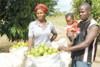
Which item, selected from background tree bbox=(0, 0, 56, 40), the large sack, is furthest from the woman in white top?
background tree bbox=(0, 0, 56, 40)

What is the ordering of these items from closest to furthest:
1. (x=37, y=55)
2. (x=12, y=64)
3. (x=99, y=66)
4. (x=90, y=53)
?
(x=90, y=53)
(x=37, y=55)
(x=12, y=64)
(x=99, y=66)

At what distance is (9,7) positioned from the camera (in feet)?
38.8

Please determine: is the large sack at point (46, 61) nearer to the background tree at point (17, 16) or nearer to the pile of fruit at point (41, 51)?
the pile of fruit at point (41, 51)

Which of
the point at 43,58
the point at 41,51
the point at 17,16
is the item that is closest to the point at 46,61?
the point at 43,58

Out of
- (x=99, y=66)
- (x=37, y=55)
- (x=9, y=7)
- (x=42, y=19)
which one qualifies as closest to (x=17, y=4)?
(x=9, y=7)

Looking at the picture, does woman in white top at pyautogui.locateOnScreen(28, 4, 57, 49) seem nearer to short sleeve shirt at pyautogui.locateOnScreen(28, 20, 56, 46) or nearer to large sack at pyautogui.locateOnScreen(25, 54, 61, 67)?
short sleeve shirt at pyautogui.locateOnScreen(28, 20, 56, 46)

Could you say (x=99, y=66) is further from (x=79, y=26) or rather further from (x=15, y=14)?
(x=79, y=26)

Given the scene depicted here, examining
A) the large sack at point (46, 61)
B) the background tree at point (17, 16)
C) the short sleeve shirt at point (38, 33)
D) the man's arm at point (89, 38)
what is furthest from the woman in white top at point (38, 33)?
the background tree at point (17, 16)

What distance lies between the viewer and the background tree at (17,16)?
11578mm

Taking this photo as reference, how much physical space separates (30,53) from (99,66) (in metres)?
5.68

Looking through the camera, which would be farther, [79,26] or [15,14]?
[15,14]

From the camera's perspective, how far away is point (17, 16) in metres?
11.7

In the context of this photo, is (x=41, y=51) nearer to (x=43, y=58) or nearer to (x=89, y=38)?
(x=43, y=58)

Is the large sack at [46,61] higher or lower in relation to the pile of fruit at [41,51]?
lower
